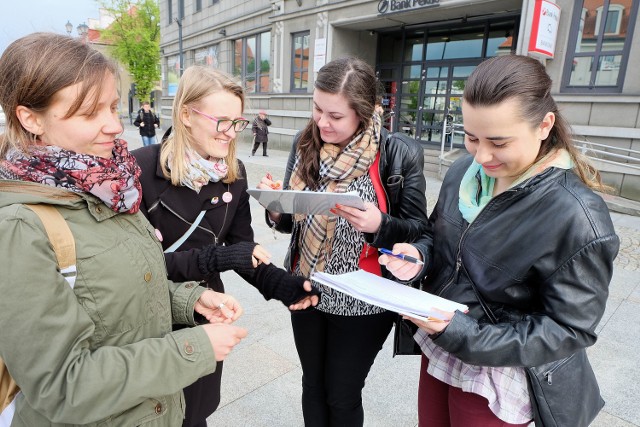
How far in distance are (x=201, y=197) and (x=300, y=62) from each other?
14082 mm

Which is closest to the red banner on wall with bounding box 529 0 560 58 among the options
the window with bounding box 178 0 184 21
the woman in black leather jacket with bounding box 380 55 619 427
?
the woman in black leather jacket with bounding box 380 55 619 427

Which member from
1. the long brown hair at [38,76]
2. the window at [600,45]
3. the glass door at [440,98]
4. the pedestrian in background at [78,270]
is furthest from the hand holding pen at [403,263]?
the glass door at [440,98]

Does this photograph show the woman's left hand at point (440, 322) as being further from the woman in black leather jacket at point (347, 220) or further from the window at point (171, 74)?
the window at point (171, 74)

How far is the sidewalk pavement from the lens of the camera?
247 centimetres

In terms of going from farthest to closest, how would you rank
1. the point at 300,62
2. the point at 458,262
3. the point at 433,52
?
the point at 300,62, the point at 433,52, the point at 458,262

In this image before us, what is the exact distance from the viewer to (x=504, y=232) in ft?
4.34

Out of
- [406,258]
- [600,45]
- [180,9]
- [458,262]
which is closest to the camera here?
[458,262]

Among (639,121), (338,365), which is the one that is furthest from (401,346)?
(639,121)

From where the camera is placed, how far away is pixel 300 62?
14805mm

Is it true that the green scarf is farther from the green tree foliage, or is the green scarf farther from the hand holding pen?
the green tree foliage

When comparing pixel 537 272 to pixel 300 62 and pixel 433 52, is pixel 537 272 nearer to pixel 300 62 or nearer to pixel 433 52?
pixel 433 52

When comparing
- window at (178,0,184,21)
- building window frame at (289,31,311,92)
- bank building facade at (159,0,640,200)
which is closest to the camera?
bank building facade at (159,0,640,200)

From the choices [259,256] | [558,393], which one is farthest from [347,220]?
[558,393]

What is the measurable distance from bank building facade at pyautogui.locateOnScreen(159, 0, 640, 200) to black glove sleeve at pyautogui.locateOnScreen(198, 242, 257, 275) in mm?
735
